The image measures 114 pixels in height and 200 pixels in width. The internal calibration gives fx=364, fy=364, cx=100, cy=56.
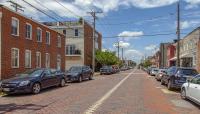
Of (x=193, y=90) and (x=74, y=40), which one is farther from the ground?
(x=74, y=40)

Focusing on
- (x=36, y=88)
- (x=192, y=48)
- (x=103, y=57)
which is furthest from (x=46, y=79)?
(x=103, y=57)

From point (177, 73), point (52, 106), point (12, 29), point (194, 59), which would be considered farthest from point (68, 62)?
point (52, 106)

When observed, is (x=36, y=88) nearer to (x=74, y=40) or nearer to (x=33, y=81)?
(x=33, y=81)

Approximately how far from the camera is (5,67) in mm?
29594

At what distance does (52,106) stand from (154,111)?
3.94 metres

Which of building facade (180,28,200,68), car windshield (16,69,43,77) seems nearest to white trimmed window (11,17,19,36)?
car windshield (16,69,43,77)

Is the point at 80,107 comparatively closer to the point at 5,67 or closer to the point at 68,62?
the point at 5,67

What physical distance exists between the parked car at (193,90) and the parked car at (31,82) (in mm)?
8013

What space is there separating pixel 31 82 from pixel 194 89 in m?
8.96

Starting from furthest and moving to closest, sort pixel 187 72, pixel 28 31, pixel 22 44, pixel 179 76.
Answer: pixel 28 31 < pixel 22 44 < pixel 187 72 < pixel 179 76

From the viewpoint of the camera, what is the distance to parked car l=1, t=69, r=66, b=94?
62.5 feet

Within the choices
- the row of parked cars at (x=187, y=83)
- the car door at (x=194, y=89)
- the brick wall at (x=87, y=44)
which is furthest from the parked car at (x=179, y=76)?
the brick wall at (x=87, y=44)

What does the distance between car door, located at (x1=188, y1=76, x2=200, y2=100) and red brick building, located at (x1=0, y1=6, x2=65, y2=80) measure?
17658 millimetres

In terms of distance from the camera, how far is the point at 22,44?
33656 mm
